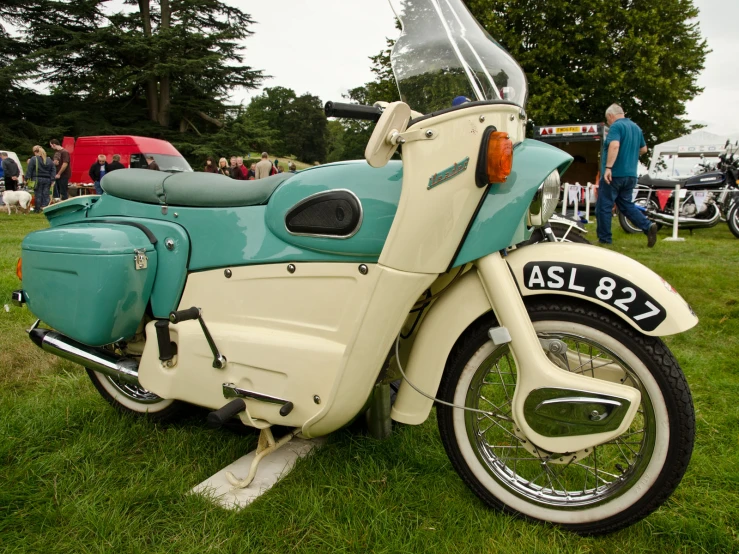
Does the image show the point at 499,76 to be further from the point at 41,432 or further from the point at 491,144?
the point at 41,432

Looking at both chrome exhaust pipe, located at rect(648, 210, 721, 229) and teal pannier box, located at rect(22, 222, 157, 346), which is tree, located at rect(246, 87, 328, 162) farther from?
teal pannier box, located at rect(22, 222, 157, 346)

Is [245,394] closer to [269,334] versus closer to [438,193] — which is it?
[269,334]

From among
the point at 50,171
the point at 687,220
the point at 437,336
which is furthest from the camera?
the point at 50,171

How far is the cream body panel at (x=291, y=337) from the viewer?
1.63 meters

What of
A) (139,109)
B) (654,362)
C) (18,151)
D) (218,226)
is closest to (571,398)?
(654,362)

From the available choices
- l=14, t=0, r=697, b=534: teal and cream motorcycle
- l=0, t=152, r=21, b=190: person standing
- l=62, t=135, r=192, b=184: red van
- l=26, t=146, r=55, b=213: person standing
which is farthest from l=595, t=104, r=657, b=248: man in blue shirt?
l=62, t=135, r=192, b=184: red van

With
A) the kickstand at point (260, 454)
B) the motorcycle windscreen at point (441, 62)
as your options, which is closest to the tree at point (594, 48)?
the motorcycle windscreen at point (441, 62)

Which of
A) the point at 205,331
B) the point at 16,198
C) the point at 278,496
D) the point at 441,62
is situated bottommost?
the point at 16,198

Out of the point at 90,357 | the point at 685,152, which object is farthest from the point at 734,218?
the point at 685,152

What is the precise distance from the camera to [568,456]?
167 centimetres

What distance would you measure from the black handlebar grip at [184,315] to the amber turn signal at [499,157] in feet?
3.73

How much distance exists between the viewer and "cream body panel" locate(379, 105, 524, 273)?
1.49 metres

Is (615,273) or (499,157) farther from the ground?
(499,157)

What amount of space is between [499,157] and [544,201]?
309 millimetres
